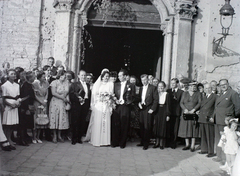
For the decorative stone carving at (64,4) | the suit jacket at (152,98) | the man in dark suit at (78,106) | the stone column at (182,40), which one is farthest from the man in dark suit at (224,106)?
the decorative stone carving at (64,4)

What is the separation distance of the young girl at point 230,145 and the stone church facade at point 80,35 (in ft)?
11.5

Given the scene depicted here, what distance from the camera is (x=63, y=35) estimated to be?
28.8 feet

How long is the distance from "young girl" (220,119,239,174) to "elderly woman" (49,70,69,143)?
3.77 meters

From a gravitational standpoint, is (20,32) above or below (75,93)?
above

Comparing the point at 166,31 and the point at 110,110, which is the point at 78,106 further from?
the point at 166,31

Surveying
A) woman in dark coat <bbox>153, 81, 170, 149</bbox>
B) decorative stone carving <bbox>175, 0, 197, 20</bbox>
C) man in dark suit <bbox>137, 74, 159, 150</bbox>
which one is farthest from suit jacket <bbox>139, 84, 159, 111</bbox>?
decorative stone carving <bbox>175, 0, 197, 20</bbox>

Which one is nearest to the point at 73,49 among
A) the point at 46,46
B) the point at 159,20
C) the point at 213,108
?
the point at 46,46

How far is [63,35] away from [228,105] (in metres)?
5.14

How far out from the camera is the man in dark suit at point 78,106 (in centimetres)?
722

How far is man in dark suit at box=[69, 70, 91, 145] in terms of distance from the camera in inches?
284

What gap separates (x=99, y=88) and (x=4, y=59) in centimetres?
337

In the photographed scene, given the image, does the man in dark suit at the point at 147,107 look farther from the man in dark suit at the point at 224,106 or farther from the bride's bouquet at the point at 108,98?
the man in dark suit at the point at 224,106

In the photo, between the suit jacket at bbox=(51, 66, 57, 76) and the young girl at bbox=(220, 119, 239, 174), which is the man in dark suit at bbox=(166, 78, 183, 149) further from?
the suit jacket at bbox=(51, 66, 57, 76)

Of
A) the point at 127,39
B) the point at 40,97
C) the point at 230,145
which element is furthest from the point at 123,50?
the point at 230,145
